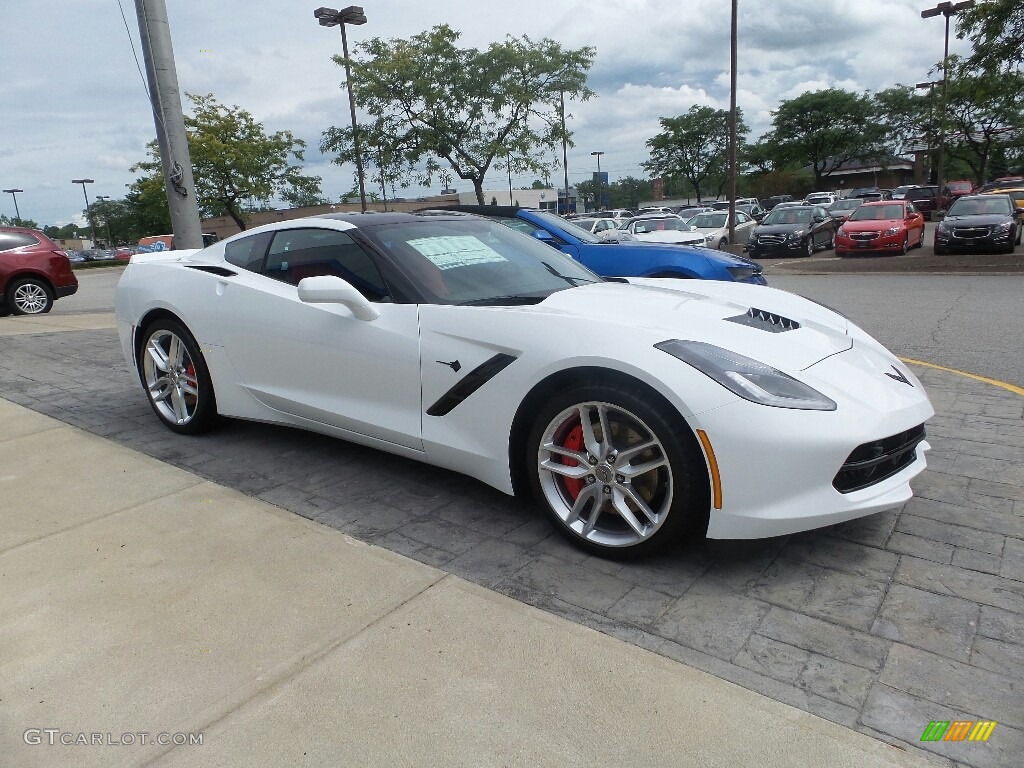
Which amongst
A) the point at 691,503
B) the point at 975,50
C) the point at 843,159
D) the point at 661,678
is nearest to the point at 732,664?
the point at 661,678

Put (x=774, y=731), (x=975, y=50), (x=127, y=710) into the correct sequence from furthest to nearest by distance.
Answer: (x=975, y=50) < (x=127, y=710) < (x=774, y=731)

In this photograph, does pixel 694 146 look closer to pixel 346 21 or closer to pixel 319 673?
pixel 346 21

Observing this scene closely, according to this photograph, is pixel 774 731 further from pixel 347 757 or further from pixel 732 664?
pixel 347 757

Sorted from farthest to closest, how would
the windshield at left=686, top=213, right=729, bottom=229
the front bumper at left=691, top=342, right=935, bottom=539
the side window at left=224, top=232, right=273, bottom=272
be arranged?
the windshield at left=686, top=213, right=729, bottom=229, the side window at left=224, top=232, right=273, bottom=272, the front bumper at left=691, top=342, right=935, bottom=539

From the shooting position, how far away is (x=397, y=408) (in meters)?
3.38

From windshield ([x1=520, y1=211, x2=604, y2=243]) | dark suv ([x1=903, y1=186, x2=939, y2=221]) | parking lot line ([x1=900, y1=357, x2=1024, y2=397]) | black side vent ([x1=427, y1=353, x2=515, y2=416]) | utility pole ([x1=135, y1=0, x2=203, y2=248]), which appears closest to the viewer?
black side vent ([x1=427, y1=353, x2=515, y2=416])

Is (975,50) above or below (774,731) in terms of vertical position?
above

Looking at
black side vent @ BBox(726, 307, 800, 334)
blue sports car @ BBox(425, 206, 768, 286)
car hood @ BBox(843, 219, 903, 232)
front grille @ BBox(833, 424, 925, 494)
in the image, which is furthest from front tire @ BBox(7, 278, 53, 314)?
car hood @ BBox(843, 219, 903, 232)

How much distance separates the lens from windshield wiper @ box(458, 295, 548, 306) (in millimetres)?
3262

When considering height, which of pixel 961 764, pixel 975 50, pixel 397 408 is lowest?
pixel 961 764

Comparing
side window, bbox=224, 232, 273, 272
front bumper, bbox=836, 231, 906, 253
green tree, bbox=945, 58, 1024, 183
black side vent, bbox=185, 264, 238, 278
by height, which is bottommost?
front bumper, bbox=836, 231, 906, 253

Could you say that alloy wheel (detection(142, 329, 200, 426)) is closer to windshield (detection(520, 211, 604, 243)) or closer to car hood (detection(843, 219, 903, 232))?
windshield (detection(520, 211, 604, 243))

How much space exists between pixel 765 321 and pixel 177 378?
11.3 ft

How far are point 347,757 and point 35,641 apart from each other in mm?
1279
